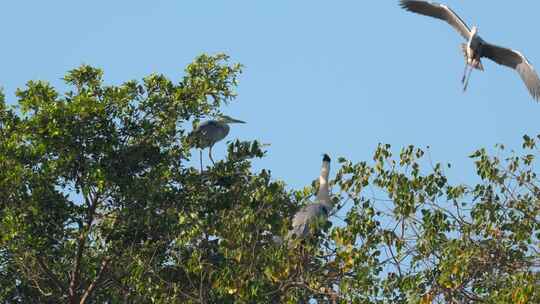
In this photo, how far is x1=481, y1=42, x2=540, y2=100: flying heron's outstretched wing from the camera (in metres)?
20.9

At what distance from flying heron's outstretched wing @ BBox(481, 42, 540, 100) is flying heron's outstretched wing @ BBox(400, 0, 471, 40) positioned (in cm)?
44

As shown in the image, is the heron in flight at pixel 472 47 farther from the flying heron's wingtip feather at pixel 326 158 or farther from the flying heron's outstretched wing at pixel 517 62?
the flying heron's wingtip feather at pixel 326 158

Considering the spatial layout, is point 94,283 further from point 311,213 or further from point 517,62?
point 517,62

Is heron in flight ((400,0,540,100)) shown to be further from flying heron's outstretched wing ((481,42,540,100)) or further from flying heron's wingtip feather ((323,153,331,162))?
flying heron's wingtip feather ((323,153,331,162))

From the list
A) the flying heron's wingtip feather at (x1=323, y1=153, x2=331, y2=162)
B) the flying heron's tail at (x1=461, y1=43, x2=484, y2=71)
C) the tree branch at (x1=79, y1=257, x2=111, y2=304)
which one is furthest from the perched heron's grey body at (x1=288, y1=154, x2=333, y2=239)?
the flying heron's tail at (x1=461, y1=43, x2=484, y2=71)

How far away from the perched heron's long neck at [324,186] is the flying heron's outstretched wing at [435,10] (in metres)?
4.39

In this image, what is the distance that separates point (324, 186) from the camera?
17906mm

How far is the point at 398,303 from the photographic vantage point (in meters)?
14.2

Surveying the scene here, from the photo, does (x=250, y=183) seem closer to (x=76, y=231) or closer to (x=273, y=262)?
(x=76, y=231)

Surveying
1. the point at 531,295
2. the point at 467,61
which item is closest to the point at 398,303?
the point at 531,295

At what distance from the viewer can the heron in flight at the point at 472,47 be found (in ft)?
72.3

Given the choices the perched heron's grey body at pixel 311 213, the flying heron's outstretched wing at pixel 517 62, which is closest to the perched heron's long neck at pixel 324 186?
the perched heron's grey body at pixel 311 213

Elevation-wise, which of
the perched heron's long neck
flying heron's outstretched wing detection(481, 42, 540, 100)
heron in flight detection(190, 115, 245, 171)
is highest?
flying heron's outstretched wing detection(481, 42, 540, 100)

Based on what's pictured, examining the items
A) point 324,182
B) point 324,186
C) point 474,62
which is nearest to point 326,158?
point 324,182
